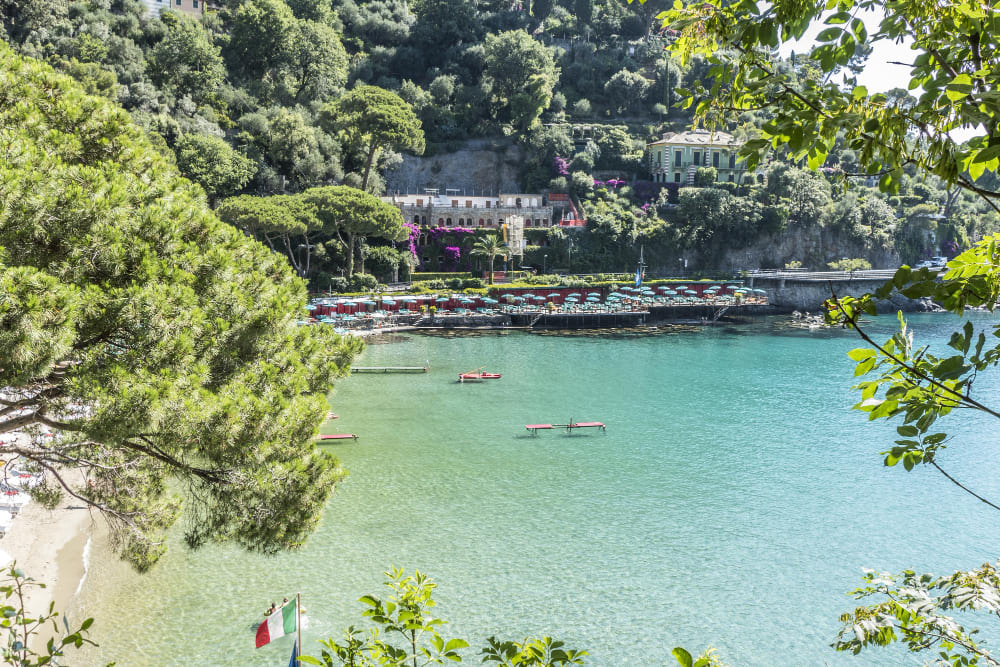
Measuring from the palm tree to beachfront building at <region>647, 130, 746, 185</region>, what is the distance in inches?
913

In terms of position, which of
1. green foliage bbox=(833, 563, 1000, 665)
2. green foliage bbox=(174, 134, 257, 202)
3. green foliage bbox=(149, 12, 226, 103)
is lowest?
green foliage bbox=(833, 563, 1000, 665)

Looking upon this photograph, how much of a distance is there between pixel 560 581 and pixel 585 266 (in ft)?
183

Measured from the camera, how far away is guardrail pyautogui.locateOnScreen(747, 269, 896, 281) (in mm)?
70562

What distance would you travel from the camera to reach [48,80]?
10.8 m

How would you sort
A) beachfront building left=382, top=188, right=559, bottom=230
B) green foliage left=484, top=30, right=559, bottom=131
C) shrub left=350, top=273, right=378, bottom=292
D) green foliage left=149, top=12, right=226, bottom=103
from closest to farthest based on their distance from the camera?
shrub left=350, top=273, right=378, bottom=292 < green foliage left=149, top=12, right=226, bottom=103 < beachfront building left=382, top=188, right=559, bottom=230 < green foliage left=484, top=30, right=559, bottom=131

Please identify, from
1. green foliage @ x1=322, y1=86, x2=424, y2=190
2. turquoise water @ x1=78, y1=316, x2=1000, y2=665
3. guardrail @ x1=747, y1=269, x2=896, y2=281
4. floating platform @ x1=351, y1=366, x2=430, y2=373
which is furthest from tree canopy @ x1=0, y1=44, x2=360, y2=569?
guardrail @ x1=747, y1=269, x2=896, y2=281

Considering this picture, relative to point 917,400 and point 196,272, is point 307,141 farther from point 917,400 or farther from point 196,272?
point 917,400

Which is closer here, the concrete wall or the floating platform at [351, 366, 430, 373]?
the floating platform at [351, 366, 430, 373]

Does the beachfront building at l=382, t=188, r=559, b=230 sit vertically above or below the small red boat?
above

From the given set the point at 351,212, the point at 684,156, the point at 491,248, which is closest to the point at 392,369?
the point at 351,212

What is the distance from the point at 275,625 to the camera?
48.6ft

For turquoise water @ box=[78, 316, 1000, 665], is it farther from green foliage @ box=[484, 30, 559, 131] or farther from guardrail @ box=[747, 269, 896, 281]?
green foliage @ box=[484, 30, 559, 131]

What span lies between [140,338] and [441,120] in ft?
244

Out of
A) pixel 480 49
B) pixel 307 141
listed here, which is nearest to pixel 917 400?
pixel 307 141
